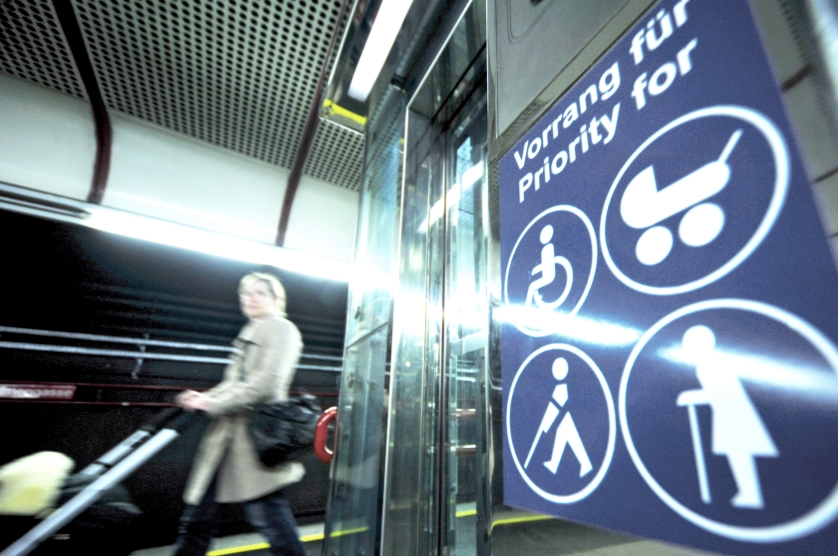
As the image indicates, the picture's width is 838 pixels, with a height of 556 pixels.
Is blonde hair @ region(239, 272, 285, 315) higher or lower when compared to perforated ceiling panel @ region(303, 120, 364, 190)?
lower

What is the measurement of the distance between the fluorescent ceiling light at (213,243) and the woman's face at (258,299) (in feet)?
2.31

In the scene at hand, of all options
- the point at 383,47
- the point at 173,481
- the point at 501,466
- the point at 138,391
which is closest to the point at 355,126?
the point at 383,47

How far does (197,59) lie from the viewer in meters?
2.19

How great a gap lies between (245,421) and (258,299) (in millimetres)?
572

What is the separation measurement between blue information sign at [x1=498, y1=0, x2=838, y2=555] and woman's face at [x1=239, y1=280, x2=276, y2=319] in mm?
1507

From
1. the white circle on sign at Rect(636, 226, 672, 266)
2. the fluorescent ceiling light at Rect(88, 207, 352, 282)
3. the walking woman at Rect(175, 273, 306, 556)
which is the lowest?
the walking woman at Rect(175, 273, 306, 556)

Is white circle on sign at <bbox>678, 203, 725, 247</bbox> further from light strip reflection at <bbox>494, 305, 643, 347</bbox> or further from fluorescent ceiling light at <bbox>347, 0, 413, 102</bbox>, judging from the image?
fluorescent ceiling light at <bbox>347, 0, 413, 102</bbox>

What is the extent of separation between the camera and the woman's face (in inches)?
73.5

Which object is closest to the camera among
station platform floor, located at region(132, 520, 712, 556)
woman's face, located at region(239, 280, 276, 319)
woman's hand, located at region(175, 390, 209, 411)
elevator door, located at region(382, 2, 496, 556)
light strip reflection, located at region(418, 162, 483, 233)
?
station platform floor, located at region(132, 520, 712, 556)

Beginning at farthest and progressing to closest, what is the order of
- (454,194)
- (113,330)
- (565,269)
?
(113,330) → (454,194) → (565,269)

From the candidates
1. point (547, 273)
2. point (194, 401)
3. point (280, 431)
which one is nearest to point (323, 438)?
point (280, 431)

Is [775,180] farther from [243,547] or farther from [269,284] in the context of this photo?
[243,547]

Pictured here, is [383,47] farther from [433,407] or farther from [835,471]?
[835,471]

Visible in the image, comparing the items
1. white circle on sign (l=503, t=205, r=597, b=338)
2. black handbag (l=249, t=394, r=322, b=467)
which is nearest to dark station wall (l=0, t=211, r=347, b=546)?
black handbag (l=249, t=394, r=322, b=467)
